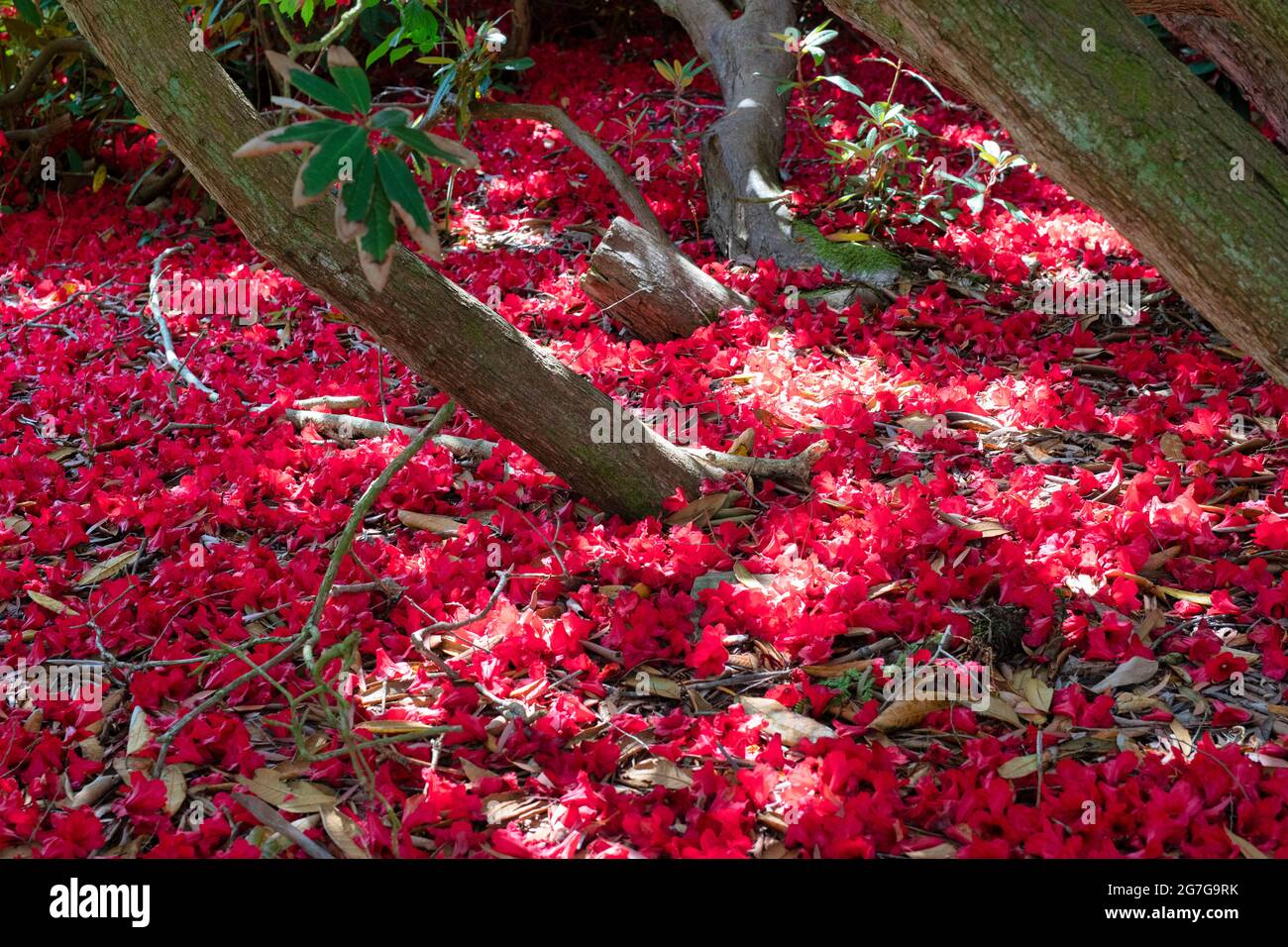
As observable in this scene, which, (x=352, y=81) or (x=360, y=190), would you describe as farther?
(x=352, y=81)

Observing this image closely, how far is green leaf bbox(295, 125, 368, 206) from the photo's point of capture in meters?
1.37

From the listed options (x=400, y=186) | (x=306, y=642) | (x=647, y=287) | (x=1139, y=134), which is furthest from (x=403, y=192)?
(x=647, y=287)

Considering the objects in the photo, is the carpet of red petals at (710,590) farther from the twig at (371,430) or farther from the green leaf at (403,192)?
the green leaf at (403,192)

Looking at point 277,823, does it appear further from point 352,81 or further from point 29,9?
point 29,9

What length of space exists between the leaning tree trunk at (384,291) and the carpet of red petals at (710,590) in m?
0.08

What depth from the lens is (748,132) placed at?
4402 mm

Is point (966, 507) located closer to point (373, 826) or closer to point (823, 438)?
point (823, 438)

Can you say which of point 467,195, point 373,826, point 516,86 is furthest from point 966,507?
point 516,86

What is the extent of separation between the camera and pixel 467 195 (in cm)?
521

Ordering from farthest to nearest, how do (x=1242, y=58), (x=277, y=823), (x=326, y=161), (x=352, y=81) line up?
1. (x=1242, y=58)
2. (x=277, y=823)
3. (x=352, y=81)
4. (x=326, y=161)

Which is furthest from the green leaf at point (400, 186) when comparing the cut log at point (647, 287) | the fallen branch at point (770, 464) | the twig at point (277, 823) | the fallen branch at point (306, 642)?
the cut log at point (647, 287)

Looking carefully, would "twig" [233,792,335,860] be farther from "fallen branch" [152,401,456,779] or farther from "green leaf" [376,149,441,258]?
"green leaf" [376,149,441,258]

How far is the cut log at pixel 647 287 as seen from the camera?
3547 millimetres

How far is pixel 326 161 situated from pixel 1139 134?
1.25 metres
